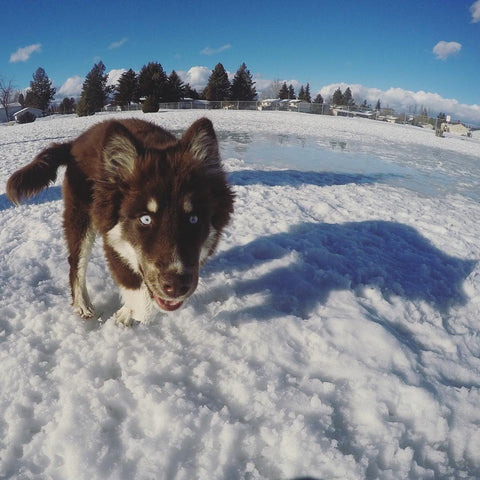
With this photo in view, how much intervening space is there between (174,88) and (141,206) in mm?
70085

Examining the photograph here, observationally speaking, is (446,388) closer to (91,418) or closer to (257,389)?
(257,389)

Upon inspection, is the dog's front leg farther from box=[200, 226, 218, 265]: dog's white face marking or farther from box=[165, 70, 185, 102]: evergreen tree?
box=[165, 70, 185, 102]: evergreen tree

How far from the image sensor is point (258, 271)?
447 cm

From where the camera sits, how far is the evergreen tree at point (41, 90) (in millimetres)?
90725

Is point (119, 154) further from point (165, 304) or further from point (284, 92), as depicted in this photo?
point (284, 92)

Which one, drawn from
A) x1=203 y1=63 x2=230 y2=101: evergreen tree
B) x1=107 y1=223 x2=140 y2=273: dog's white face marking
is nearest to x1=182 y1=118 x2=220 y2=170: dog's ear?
x1=107 y1=223 x2=140 y2=273: dog's white face marking

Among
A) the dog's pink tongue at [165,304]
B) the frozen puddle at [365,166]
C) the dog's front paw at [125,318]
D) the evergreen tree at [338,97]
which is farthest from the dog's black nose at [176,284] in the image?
the evergreen tree at [338,97]

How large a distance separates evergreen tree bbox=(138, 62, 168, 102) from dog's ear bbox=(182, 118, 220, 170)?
65147 millimetres

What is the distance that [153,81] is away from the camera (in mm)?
62375

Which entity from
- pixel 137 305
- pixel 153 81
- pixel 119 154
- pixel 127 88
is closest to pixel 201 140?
pixel 119 154

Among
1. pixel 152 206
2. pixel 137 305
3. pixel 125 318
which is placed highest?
pixel 152 206

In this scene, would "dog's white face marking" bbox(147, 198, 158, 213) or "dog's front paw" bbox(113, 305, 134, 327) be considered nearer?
"dog's white face marking" bbox(147, 198, 158, 213)

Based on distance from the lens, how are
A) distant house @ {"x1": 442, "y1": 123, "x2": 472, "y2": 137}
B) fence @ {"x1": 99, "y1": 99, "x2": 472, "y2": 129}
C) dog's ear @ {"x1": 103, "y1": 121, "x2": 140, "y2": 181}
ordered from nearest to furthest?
1. dog's ear @ {"x1": 103, "y1": 121, "x2": 140, "y2": 181}
2. distant house @ {"x1": 442, "y1": 123, "x2": 472, "y2": 137}
3. fence @ {"x1": 99, "y1": 99, "x2": 472, "y2": 129}

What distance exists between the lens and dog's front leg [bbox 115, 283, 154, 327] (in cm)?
316
